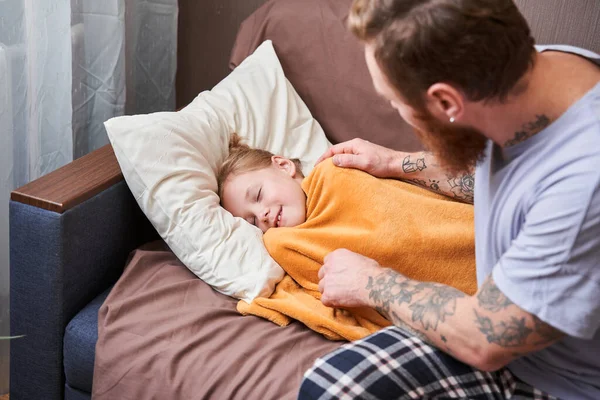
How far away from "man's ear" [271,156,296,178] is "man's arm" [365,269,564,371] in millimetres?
A: 541

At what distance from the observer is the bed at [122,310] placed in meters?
1.41

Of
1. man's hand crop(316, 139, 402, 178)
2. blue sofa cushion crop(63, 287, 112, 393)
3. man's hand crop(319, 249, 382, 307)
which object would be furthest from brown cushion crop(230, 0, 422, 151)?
blue sofa cushion crop(63, 287, 112, 393)

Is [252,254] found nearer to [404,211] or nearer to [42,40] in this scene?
[404,211]

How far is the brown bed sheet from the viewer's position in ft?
4.50

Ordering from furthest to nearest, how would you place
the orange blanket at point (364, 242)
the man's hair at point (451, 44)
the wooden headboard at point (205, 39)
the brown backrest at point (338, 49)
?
the wooden headboard at point (205, 39)
the brown backrest at point (338, 49)
the orange blanket at point (364, 242)
the man's hair at point (451, 44)

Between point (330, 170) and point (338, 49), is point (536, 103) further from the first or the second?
point (338, 49)

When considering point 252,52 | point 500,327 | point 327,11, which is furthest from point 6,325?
point 500,327

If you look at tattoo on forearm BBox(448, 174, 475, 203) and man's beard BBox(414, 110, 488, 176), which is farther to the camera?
tattoo on forearm BBox(448, 174, 475, 203)

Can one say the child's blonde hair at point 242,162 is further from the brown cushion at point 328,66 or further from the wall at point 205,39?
the wall at point 205,39

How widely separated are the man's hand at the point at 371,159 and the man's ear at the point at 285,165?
119 mm

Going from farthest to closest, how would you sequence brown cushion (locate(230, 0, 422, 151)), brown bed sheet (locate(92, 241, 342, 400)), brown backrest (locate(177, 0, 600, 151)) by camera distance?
brown cushion (locate(230, 0, 422, 151)), brown backrest (locate(177, 0, 600, 151)), brown bed sheet (locate(92, 241, 342, 400))

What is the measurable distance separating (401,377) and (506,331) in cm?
20

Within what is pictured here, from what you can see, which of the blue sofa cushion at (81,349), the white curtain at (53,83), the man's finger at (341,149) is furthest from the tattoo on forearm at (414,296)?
the white curtain at (53,83)

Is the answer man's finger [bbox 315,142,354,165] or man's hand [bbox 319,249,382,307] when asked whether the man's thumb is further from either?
man's hand [bbox 319,249,382,307]
